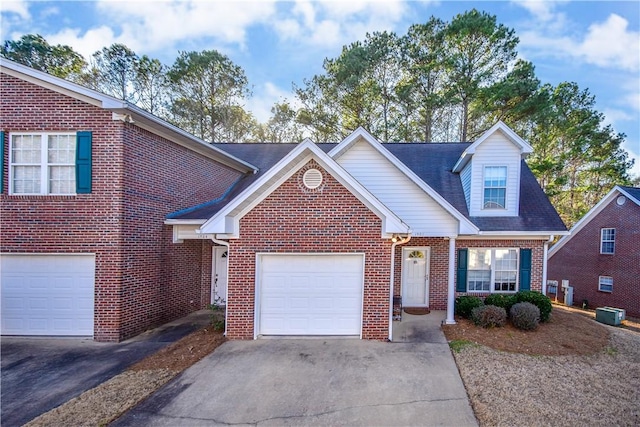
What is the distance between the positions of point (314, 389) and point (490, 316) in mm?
5787

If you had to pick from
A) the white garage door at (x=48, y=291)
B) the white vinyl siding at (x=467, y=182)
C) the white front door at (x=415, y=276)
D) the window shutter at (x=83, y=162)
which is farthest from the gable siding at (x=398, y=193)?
the white garage door at (x=48, y=291)

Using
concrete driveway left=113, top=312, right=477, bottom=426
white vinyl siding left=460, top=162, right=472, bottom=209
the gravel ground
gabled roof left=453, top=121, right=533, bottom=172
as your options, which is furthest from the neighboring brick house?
concrete driveway left=113, top=312, right=477, bottom=426

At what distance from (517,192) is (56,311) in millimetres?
14393

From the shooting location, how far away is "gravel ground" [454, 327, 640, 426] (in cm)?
430

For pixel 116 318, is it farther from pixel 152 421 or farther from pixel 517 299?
pixel 517 299

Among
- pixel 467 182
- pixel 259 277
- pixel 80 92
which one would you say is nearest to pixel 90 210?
pixel 80 92

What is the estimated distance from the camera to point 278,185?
711 centimetres

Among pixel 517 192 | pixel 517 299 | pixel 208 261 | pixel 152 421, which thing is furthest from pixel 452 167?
pixel 152 421

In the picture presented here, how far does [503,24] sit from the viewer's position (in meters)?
17.7

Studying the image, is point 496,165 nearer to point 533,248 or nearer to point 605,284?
point 533,248

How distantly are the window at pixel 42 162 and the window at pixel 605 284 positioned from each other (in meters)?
24.2

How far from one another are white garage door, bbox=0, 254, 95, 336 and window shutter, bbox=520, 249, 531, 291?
13.1 metres

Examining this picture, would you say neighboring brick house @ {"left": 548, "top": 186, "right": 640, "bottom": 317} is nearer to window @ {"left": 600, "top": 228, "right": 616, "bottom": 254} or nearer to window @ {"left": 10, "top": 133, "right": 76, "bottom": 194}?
window @ {"left": 600, "top": 228, "right": 616, "bottom": 254}

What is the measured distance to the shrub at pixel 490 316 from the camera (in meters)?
7.98
